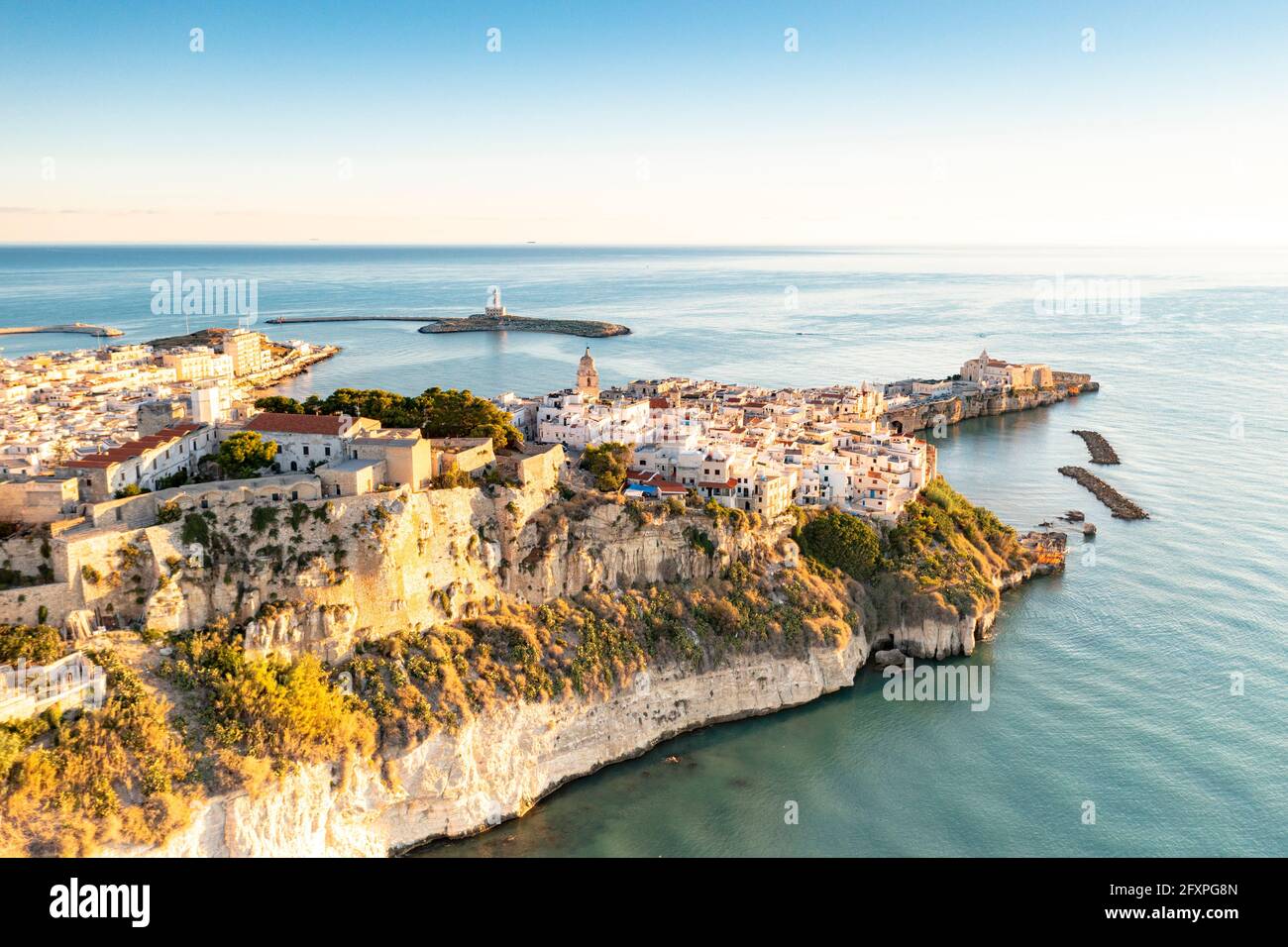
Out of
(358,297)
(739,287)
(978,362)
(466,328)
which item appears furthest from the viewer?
(739,287)

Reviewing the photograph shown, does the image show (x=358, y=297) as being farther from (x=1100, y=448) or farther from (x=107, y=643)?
(x=107, y=643)

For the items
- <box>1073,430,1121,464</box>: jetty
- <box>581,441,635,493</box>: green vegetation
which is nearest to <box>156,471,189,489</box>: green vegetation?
<box>581,441,635,493</box>: green vegetation

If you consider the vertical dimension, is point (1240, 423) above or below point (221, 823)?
above

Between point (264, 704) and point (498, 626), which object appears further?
point (498, 626)

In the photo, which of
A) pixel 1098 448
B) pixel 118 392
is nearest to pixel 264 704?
pixel 118 392

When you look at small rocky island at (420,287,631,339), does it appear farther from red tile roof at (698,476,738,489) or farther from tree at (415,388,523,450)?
tree at (415,388,523,450)

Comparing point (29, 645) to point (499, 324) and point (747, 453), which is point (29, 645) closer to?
point (747, 453)
